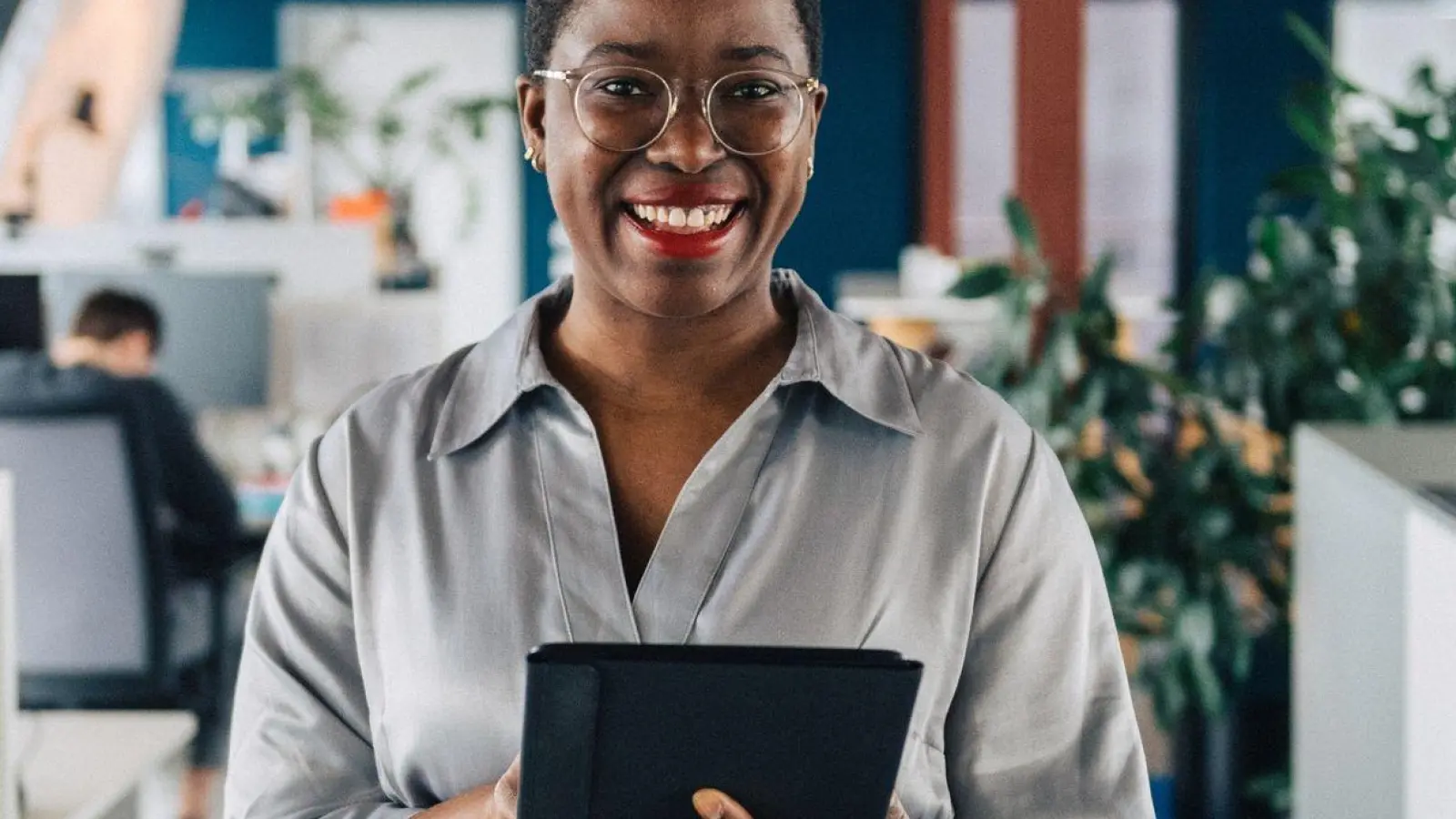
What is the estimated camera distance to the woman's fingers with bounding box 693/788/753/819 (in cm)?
95

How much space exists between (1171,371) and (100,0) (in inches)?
75.8

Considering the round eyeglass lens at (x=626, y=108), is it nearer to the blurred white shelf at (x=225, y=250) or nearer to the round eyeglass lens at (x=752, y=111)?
the round eyeglass lens at (x=752, y=111)

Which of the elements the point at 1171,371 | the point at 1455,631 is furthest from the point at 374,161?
the point at 1455,631

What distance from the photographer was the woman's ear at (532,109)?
1123 millimetres

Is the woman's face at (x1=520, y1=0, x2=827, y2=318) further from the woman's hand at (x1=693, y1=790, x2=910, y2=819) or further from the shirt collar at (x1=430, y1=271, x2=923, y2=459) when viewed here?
the woman's hand at (x1=693, y1=790, x2=910, y2=819)

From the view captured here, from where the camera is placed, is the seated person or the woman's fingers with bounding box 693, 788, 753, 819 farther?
the seated person

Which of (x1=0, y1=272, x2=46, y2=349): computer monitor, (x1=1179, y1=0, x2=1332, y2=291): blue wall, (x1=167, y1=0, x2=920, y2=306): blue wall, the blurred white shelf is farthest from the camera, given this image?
(x1=167, y1=0, x2=920, y2=306): blue wall

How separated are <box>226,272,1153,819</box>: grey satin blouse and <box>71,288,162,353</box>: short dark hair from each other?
3008mm

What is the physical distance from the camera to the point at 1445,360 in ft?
8.86

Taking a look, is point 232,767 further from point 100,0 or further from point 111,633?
point 111,633

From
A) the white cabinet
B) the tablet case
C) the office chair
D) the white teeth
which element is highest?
the white teeth

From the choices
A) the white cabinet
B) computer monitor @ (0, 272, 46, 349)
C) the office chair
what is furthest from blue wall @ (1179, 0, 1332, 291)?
the white cabinet

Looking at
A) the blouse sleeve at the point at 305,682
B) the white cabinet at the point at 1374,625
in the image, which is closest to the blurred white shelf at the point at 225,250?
A: the white cabinet at the point at 1374,625

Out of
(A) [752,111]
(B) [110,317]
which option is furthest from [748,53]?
(B) [110,317]
